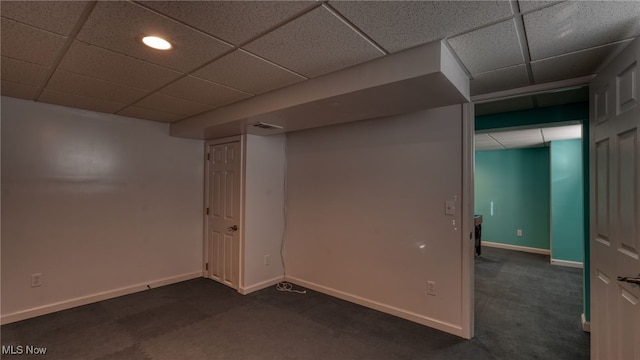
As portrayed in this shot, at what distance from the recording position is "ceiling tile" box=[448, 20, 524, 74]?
1644 millimetres

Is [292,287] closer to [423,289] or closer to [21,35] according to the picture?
[423,289]

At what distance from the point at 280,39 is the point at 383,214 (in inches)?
83.9

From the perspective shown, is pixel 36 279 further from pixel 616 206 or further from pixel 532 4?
pixel 616 206

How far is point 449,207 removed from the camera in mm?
2754

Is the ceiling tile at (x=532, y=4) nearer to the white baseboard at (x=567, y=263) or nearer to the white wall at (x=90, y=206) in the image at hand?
the white wall at (x=90, y=206)

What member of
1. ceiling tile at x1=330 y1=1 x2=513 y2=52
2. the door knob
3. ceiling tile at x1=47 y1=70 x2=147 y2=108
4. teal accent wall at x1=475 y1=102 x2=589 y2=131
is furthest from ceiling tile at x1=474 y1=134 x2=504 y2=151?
ceiling tile at x1=47 y1=70 x2=147 y2=108

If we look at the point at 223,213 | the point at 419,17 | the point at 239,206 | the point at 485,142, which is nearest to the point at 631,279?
the point at 419,17

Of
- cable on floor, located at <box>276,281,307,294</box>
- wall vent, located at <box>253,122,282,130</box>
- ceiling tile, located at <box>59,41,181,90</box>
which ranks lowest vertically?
cable on floor, located at <box>276,281,307,294</box>

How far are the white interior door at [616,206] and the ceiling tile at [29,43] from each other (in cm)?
323

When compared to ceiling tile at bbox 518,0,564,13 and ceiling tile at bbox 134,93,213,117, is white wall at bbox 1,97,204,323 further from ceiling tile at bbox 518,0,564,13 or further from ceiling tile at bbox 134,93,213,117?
ceiling tile at bbox 518,0,564,13

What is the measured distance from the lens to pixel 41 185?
3.05m

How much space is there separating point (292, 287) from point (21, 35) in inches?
135

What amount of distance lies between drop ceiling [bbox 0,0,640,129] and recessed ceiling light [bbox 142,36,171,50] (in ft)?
0.18

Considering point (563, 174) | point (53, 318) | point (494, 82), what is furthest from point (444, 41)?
point (563, 174)
